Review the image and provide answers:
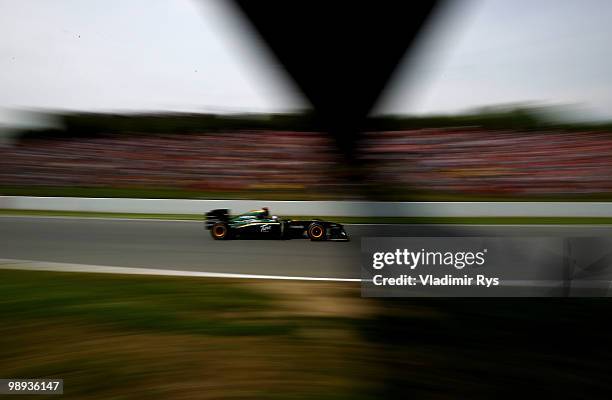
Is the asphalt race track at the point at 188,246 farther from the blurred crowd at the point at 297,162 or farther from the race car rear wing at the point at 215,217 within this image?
the blurred crowd at the point at 297,162

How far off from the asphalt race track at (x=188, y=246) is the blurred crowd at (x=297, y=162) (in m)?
5.36

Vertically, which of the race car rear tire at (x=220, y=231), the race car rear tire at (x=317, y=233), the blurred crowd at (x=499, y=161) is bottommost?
the race car rear tire at (x=317, y=233)

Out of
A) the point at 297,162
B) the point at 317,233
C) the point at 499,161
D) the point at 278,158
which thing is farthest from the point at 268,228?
the point at 499,161

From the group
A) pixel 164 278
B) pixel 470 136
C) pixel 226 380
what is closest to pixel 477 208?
pixel 470 136

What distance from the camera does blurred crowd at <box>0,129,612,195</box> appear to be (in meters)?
16.7

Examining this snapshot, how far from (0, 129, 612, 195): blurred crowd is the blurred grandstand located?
0.03 metres

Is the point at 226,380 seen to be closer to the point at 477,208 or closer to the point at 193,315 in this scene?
the point at 193,315

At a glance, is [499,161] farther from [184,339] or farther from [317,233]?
[184,339]

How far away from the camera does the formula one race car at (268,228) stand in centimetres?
854

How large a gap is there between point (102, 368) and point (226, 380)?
27.7 inches

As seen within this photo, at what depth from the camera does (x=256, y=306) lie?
444 centimetres

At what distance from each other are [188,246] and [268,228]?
1.20 m

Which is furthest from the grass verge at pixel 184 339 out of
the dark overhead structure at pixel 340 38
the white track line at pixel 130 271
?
the dark overhead structure at pixel 340 38

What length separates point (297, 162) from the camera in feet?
59.3
